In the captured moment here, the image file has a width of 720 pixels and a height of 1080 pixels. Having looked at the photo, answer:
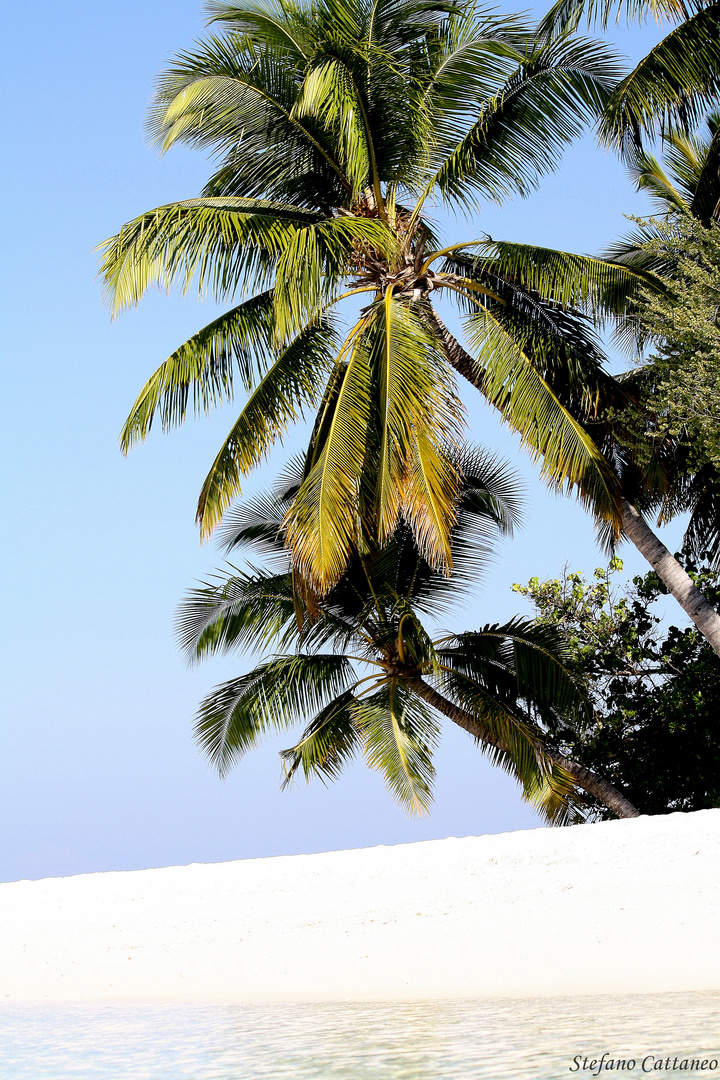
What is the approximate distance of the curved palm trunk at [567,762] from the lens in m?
14.3

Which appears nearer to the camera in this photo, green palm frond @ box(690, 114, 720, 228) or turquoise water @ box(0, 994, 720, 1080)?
turquoise water @ box(0, 994, 720, 1080)

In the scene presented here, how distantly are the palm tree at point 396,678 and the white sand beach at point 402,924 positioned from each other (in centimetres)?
369

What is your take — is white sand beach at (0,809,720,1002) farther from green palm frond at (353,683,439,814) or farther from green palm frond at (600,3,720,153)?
green palm frond at (600,3,720,153)

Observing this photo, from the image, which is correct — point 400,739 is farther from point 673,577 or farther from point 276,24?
point 276,24

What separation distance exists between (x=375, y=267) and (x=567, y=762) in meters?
6.79

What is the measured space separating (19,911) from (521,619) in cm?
737

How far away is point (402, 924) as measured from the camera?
8.54 meters

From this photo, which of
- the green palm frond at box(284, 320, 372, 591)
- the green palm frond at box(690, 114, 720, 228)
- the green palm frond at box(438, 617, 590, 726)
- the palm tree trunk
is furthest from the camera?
the green palm frond at box(438, 617, 590, 726)

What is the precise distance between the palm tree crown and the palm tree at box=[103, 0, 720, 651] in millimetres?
25

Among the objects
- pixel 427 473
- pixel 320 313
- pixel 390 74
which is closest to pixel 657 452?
pixel 427 473

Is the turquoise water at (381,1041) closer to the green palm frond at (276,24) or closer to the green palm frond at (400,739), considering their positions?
the green palm frond at (400,739)

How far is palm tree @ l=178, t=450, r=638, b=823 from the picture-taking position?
13766mm

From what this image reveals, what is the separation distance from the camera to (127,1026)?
20.7 feet

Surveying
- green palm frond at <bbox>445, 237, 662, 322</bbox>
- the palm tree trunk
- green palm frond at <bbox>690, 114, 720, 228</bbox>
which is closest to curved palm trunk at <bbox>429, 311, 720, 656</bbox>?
the palm tree trunk
